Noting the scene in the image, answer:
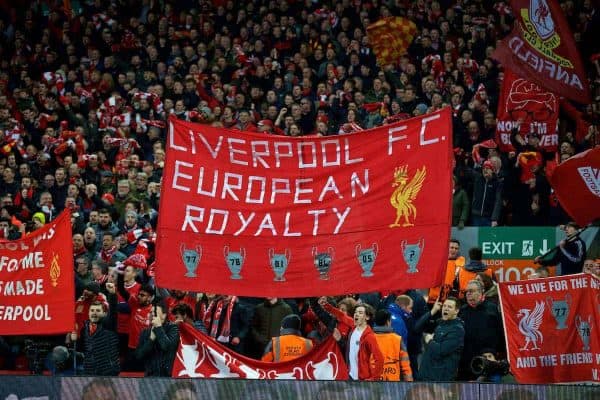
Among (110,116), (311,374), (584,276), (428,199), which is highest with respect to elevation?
(110,116)

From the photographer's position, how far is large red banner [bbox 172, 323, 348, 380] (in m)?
11.2

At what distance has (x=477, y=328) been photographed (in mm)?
11477

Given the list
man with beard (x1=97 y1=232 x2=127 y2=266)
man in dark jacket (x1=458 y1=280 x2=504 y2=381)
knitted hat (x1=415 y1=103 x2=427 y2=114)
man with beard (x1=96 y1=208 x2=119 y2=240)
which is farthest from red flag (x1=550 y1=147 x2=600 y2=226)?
man with beard (x1=96 y1=208 x2=119 y2=240)

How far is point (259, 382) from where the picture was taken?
9594 mm

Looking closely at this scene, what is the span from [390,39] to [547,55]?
381 cm

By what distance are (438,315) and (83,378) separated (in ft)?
13.8

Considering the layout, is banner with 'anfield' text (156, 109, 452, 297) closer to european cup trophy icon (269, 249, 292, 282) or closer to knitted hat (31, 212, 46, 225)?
european cup trophy icon (269, 249, 292, 282)

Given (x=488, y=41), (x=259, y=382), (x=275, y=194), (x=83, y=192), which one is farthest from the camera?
(x=488, y=41)

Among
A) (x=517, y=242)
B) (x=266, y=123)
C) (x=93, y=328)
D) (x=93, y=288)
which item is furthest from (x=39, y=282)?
(x=266, y=123)

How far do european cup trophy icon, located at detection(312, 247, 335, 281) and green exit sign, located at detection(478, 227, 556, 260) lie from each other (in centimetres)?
402

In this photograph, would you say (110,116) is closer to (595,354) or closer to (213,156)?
(213,156)

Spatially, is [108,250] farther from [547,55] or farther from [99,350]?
[547,55]

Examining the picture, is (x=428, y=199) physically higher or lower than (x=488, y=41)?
lower

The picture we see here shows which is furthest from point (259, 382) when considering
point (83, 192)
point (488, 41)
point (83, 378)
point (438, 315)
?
point (488, 41)
